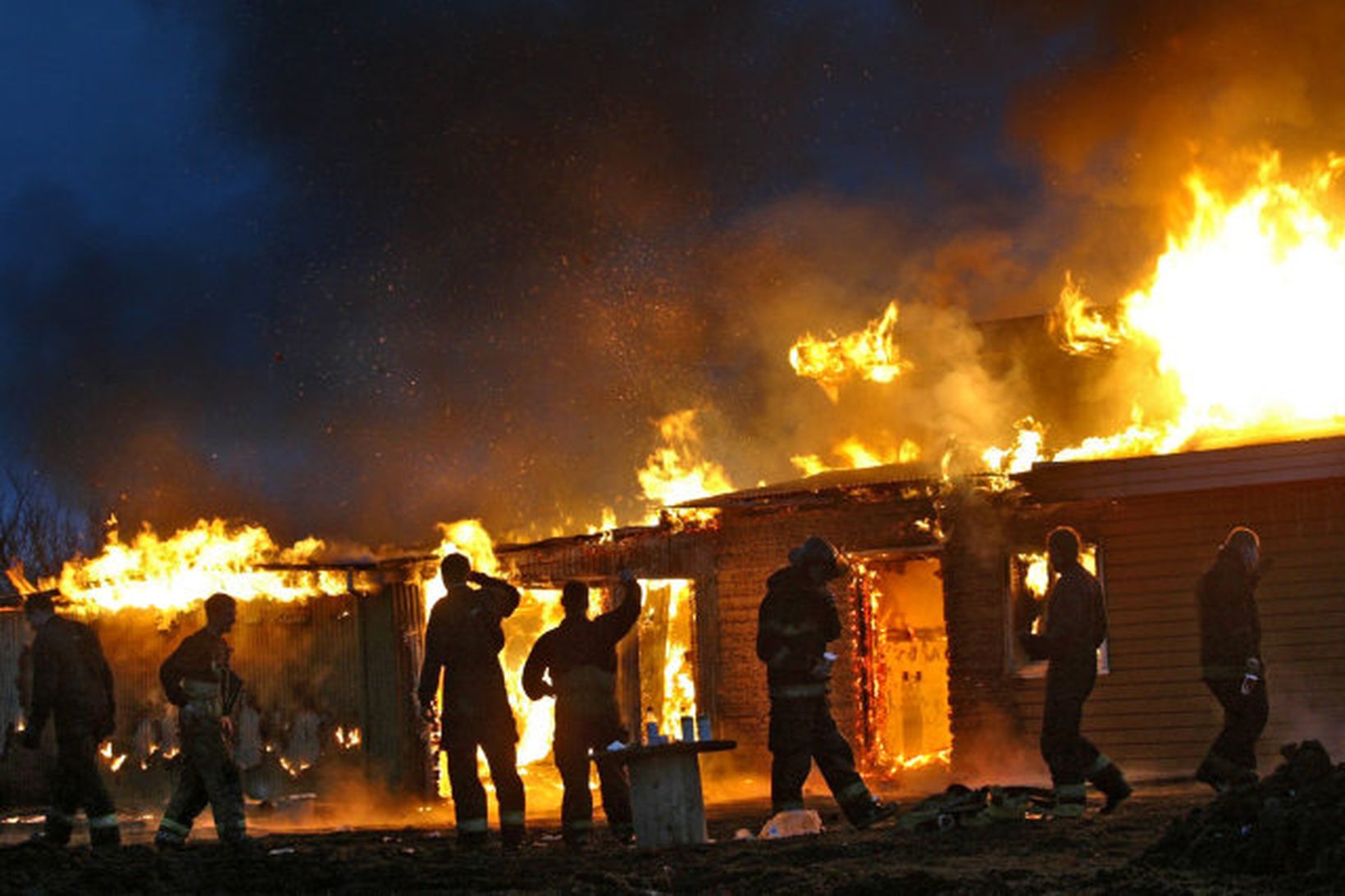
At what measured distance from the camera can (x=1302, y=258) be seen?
1973cm

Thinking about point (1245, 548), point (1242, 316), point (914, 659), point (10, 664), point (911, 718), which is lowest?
point (911, 718)

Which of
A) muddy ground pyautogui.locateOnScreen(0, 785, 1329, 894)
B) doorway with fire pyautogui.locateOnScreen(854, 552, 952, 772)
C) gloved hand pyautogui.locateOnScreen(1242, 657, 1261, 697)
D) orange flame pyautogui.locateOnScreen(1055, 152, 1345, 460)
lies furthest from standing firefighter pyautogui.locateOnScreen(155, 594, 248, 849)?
doorway with fire pyautogui.locateOnScreen(854, 552, 952, 772)

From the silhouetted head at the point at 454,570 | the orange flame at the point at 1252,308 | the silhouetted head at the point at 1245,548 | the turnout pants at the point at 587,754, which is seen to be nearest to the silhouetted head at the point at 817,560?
the turnout pants at the point at 587,754

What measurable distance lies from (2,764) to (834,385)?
17.7 metres

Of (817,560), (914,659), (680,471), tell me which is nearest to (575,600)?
(817,560)

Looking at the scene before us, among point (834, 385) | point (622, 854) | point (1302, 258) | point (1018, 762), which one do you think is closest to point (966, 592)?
point (1018, 762)

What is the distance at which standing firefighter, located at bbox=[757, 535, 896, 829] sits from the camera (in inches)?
440

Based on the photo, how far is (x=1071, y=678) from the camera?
11250mm

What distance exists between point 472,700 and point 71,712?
→ 120 inches

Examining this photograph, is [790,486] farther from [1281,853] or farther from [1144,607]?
[1281,853]

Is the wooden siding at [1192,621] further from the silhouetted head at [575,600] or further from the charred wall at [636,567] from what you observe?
the silhouetted head at [575,600]

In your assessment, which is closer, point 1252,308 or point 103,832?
point 103,832

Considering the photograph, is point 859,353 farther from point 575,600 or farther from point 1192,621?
point 575,600

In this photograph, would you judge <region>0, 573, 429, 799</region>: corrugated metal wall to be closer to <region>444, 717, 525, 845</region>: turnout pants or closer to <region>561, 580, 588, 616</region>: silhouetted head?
<region>561, 580, 588, 616</region>: silhouetted head
